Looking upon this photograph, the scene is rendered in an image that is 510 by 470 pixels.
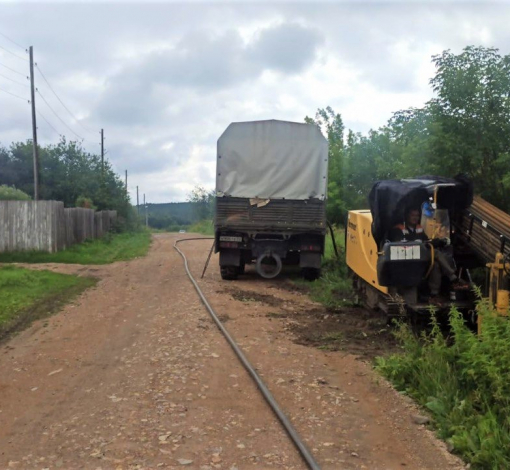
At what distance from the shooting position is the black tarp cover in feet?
27.8

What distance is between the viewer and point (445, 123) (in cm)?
1037

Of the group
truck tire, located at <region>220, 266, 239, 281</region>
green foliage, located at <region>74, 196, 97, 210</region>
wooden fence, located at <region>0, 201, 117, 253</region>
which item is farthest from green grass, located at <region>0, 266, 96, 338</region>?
green foliage, located at <region>74, 196, 97, 210</region>

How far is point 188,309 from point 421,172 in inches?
188

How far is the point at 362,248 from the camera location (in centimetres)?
1031

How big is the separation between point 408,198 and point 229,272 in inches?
281

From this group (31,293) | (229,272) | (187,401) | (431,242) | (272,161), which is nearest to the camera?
(187,401)

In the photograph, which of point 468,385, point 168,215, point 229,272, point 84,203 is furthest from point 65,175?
point 168,215

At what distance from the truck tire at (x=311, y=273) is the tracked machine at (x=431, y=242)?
5359 millimetres

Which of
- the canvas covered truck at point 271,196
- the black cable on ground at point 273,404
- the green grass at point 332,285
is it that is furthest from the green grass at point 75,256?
A: the black cable on ground at point 273,404

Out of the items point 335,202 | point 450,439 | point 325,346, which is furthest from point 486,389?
point 335,202

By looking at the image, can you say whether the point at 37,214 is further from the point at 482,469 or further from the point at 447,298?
the point at 482,469

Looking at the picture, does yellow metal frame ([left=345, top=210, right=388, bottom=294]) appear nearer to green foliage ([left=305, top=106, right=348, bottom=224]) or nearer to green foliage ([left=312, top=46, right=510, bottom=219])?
green foliage ([left=312, top=46, right=510, bottom=219])

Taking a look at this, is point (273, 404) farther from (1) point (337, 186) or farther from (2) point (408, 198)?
(1) point (337, 186)

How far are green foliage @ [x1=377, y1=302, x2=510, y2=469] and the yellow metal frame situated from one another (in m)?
2.41
